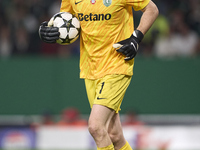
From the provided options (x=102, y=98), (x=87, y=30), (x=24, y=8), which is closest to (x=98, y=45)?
(x=87, y=30)

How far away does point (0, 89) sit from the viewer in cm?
992

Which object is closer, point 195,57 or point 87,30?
point 87,30

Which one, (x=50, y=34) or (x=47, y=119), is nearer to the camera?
(x=50, y=34)

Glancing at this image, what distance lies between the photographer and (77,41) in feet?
33.1

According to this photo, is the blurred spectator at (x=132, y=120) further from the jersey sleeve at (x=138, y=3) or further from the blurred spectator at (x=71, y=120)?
the jersey sleeve at (x=138, y=3)

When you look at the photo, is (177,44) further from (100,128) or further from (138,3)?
(100,128)

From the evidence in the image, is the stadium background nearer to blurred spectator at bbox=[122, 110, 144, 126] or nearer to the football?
blurred spectator at bbox=[122, 110, 144, 126]

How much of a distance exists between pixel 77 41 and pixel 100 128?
19.1ft

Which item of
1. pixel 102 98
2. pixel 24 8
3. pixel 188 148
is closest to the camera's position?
pixel 102 98

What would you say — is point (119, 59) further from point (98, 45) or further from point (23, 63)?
point (23, 63)

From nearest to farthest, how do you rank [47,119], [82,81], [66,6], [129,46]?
[129,46] → [66,6] → [47,119] → [82,81]

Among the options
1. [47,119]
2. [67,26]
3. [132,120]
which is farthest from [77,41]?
[67,26]

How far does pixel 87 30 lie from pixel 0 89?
221 inches

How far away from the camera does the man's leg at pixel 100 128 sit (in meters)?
4.40
